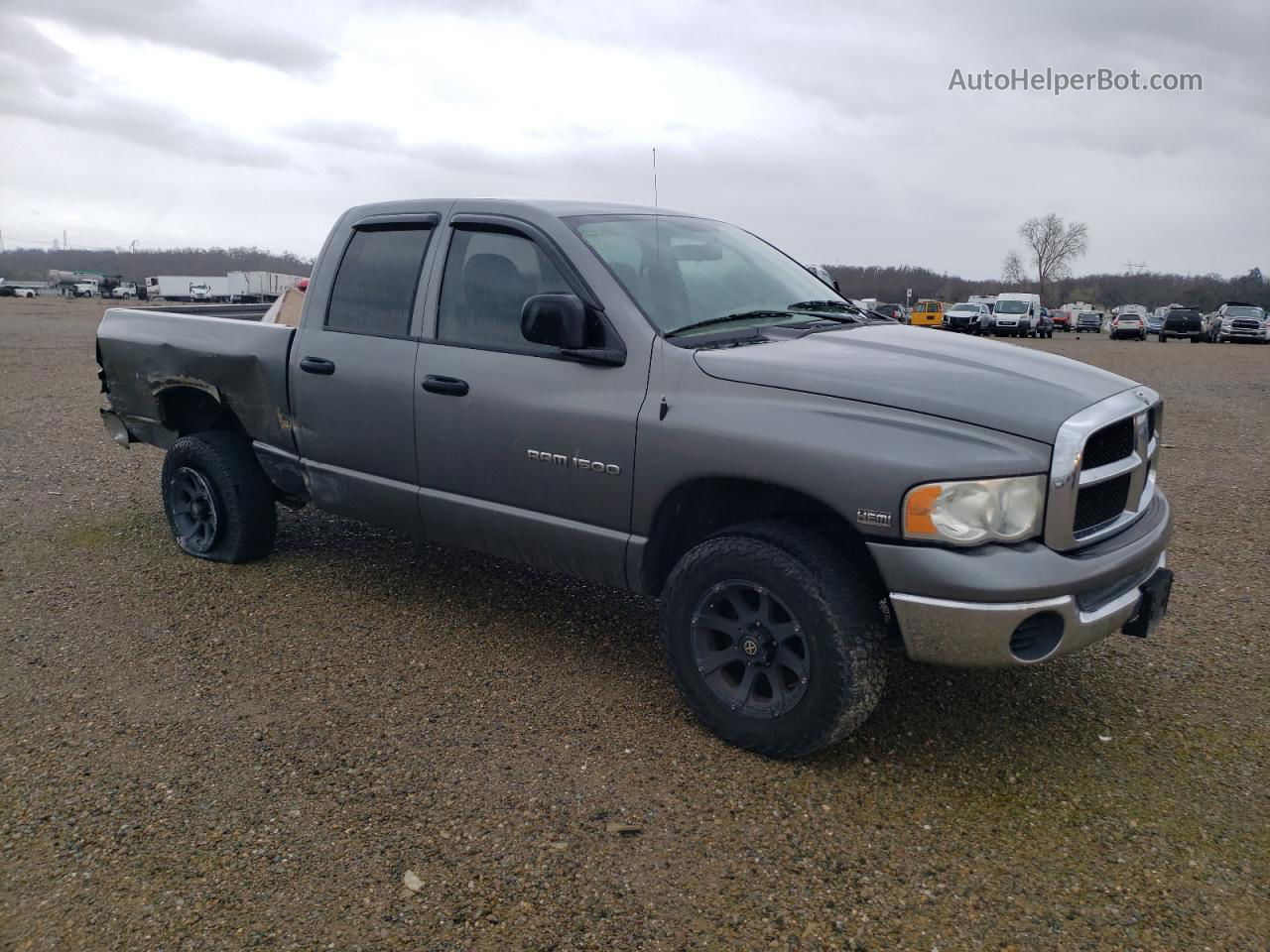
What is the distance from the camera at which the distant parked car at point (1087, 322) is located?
60.0 metres

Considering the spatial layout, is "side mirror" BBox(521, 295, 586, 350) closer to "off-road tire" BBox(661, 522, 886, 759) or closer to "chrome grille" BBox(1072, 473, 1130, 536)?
"off-road tire" BBox(661, 522, 886, 759)

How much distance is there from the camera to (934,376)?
339 cm

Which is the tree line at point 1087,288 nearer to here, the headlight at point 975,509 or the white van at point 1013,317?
the white van at point 1013,317

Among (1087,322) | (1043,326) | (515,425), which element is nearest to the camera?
(515,425)

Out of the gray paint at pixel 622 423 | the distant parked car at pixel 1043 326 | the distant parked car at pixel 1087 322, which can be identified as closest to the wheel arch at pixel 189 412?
the gray paint at pixel 622 423

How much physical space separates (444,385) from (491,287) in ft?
1.52

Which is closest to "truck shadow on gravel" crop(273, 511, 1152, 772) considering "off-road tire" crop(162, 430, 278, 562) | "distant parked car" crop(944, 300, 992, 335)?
"off-road tire" crop(162, 430, 278, 562)

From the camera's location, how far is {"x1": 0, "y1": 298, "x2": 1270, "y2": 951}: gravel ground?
2.72 metres

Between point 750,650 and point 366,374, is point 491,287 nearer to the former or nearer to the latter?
point 366,374

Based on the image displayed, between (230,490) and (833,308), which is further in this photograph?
(230,490)

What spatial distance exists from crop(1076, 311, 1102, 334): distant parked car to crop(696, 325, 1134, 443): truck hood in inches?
2402

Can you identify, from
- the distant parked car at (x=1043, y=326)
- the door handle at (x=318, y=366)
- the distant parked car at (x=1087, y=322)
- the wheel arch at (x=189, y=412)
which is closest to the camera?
the door handle at (x=318, y=366)

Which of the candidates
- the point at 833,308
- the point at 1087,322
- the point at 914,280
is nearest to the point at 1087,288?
the point at 914,280

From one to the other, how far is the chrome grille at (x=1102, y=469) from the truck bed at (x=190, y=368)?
3591 mm
